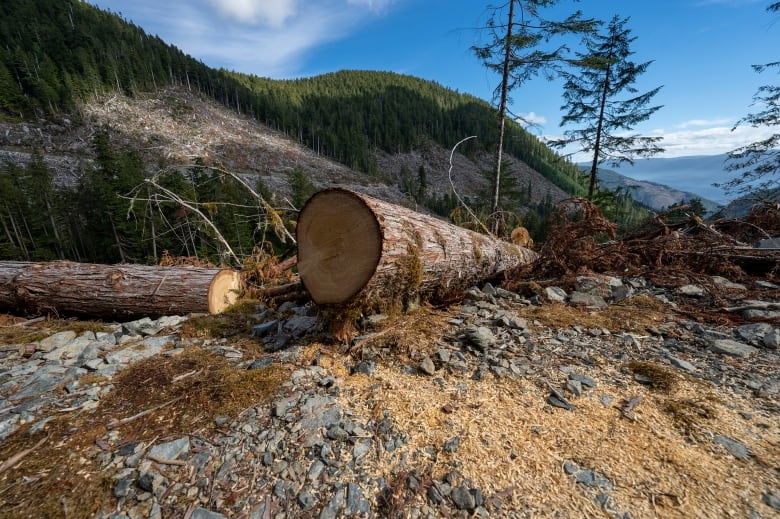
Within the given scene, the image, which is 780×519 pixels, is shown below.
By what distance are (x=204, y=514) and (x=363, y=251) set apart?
235 cm

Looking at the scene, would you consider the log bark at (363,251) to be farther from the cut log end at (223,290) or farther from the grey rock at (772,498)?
the grey rock at (772,498)

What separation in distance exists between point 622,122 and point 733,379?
1664 cm

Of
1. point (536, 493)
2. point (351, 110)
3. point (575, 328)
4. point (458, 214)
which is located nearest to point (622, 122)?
point (458, 214)

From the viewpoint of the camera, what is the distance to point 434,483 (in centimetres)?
191

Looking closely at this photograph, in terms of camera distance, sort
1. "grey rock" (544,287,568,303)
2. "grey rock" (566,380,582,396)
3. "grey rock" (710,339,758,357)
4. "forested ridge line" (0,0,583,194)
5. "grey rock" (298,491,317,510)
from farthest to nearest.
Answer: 1. "forested ridge line" (0,0,583,194)
2. "grey rock" (544,287,568,303)
3. "grey rock" (710,339,758,357)
4. "grey rock" (566,380,582,396)
5. "grey rock" (298,491,317,510)

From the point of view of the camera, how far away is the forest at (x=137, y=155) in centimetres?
2350

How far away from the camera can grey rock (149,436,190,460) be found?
2113mm

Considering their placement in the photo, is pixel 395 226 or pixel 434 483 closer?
pixel 434 483

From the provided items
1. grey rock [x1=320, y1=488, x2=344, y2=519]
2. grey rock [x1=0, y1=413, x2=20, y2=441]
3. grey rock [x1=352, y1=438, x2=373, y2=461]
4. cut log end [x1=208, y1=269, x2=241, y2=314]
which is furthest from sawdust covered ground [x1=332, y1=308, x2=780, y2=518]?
cut log end [x1=208, y1=269, x2=241, y2=314]

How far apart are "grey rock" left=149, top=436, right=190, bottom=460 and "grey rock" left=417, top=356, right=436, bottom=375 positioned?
1.97m

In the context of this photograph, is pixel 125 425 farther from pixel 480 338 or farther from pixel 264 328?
pixel 480 338

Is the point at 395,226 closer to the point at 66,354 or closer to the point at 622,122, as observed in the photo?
the point at 66,354

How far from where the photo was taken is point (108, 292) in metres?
4.92

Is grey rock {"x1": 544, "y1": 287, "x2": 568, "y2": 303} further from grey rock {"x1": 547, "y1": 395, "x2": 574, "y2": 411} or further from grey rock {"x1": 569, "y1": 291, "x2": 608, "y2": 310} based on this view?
grey rock {"x1": 547, "y1": 395, "x2": 574, "y2": 411}
